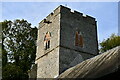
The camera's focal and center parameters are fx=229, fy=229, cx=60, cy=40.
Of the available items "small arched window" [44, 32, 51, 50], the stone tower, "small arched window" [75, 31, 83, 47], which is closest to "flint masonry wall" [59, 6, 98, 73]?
the stone tower

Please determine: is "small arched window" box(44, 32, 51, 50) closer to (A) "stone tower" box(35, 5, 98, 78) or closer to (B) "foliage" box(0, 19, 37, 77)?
(A) "stone tower" box(35, 5, 98, 78)

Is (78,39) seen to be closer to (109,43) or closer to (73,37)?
(73,37)

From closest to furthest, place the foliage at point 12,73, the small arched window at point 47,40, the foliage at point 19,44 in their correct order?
the small arched window at point 47,40
the foliage at point 12,73
the foliage at point 19,44

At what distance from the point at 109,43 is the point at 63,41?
10.8 meters

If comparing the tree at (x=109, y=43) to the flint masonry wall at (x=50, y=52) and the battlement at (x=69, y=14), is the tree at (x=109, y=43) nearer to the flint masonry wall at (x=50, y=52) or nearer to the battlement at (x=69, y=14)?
the battlement at (x=69, y=14)

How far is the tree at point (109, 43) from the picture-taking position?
23.7m

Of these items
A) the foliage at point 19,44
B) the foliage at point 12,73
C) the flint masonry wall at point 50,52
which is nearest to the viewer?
the flint masonry wall at point 50,52

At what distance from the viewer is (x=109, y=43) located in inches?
956

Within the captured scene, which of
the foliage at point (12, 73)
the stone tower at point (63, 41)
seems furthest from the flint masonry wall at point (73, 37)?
the foliage at point (12, 73)

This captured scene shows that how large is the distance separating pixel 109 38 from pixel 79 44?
36.4ft

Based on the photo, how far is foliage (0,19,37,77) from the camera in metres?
23.4

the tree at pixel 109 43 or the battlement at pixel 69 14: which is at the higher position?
the battlement at pixel 69 14

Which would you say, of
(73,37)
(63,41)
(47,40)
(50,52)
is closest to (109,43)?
(73,37)

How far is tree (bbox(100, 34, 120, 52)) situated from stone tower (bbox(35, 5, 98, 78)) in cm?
727
